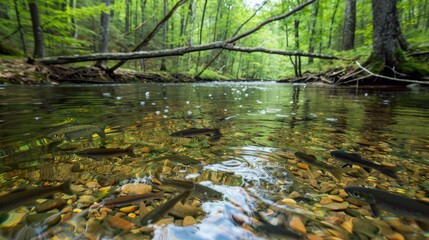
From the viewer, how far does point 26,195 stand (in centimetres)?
126

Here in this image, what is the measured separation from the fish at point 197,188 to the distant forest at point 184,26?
5.46 m

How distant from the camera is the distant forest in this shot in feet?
38.8

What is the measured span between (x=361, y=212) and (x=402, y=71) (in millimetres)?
10188

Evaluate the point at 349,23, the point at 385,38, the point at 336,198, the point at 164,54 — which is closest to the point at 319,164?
the point at 336,198

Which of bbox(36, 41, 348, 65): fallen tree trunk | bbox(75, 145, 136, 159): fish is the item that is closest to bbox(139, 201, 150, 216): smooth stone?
bbox(75, 145, 136, 159): fish

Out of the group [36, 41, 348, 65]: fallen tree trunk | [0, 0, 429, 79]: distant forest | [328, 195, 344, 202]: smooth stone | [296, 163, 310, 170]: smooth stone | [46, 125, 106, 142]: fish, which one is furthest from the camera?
[0, 0, 429, 79]: distant forest

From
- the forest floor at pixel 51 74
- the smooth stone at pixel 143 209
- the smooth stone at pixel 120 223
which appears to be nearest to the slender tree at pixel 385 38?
the smooth stone at pixel 143 209

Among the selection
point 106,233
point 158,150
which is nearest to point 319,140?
point 158,150

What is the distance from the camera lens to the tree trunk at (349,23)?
49.7 feet

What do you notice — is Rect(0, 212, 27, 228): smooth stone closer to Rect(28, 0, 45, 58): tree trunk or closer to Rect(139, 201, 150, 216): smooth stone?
Rect(139, 201, 150, 216): smooth stone

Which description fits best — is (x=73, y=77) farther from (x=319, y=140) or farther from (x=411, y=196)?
(x=411, y=196)

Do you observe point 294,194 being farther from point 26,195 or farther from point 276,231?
point 26,195

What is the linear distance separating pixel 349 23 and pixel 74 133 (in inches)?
686

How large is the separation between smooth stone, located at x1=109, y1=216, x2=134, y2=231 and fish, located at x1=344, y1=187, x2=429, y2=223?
1193 millimetres
